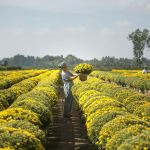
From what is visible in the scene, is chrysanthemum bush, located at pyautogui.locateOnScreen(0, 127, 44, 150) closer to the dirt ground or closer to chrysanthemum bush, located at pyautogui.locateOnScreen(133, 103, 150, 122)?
the dirt ground

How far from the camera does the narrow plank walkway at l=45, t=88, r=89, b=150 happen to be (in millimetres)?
5355

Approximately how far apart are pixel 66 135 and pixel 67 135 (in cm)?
4

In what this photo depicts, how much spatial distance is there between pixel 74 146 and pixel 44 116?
142 cm

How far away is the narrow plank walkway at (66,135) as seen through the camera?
536cm

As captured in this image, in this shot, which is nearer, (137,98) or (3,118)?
(3,118)

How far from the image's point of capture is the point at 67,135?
6.25 m

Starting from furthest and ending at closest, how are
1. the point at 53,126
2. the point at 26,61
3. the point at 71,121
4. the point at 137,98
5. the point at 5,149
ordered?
the point at 26,61 < the point at 71,121 < the point at 53,126 < the point at 137,98 < the point at 5,149

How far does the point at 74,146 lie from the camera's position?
5352 millimetres

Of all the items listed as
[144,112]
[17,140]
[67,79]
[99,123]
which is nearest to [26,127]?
[17,140]

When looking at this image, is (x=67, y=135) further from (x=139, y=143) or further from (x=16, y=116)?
(x=139, y=143)

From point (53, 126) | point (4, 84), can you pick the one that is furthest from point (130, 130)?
point (4, 84)

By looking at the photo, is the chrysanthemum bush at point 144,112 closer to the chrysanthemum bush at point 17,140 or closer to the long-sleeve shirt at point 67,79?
the chrysanthemum bush at point 17,140

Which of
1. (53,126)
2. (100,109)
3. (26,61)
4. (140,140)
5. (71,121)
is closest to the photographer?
(140,140)

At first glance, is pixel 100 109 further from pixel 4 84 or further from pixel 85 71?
pixel 4 84
